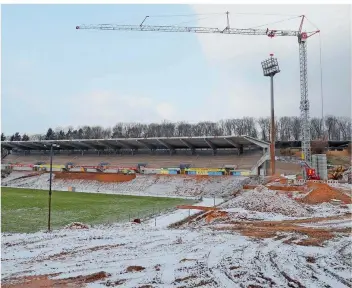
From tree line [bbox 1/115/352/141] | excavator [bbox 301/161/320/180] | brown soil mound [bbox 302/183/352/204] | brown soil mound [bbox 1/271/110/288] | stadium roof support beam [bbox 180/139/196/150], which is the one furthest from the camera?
tree line [bbox 1/115/352/141]

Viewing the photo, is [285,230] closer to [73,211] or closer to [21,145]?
[73,211]

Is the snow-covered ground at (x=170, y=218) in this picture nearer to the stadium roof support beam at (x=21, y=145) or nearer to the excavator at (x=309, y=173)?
the excavator at (x=309, y=173)

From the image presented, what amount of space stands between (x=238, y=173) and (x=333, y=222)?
26943 mm

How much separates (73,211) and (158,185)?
66.7 feet

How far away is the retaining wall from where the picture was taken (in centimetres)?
5600

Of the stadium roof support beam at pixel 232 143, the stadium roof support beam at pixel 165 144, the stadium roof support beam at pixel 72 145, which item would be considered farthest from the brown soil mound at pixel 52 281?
the stadium roof support beam at pixel 72 145

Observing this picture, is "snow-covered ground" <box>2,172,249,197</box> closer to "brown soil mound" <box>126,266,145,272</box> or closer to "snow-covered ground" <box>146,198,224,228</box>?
"snow-covered ground" <box>146,198,224,228</box>

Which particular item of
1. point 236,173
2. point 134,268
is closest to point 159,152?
point 236,173

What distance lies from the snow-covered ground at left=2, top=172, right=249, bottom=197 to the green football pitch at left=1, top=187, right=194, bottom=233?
5815 millimetres

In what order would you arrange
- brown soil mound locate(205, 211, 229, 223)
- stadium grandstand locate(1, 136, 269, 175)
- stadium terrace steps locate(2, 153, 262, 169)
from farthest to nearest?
stadium terrace steps locate(2, 153, 262, 169) → stadium grandstand locate(1, 136, 269, 175) → brown soil mound locate(205, 211, 229, 223)

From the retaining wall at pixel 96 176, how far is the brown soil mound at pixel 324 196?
1214 inches

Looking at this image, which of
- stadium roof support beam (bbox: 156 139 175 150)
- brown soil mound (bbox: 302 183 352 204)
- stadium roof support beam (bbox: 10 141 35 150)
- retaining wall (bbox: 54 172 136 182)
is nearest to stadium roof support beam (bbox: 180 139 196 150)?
stadium roof support beam (bbox: 156 139 175 150)

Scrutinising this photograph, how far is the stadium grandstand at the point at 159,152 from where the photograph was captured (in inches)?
2131

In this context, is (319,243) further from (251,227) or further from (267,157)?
(267,157)
